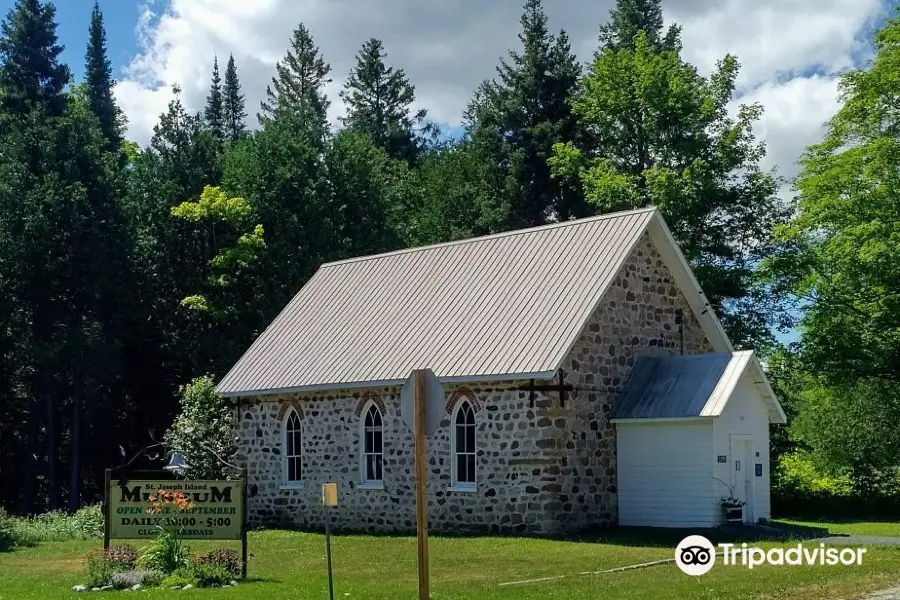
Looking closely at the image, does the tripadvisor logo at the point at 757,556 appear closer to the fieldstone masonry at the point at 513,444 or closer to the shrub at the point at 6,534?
the fieldstone masonry at the point at 513,444

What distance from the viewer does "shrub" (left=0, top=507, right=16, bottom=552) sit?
953 inches

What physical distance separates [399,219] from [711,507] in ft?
93.4

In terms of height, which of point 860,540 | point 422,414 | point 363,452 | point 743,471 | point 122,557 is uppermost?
point 422,414

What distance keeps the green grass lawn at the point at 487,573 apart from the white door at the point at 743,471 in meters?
2.09

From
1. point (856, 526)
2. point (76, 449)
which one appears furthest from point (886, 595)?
point (76, 449)

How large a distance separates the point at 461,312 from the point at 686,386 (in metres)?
5.40

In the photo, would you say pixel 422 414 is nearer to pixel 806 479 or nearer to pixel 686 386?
pixel 686 386

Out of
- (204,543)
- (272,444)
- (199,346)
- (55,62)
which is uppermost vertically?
(55,62)

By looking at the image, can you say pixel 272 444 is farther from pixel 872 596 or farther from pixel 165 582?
pixel 872 596

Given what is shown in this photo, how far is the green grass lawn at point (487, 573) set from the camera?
1391 centimetres

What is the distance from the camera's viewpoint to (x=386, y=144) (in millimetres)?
63812

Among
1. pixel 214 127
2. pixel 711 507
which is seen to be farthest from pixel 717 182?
pixel 214 127

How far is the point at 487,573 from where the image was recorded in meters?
16.7

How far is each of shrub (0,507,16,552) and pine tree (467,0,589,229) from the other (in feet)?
81.9
